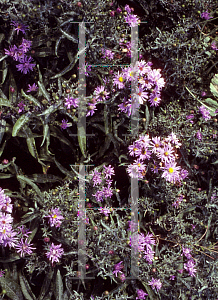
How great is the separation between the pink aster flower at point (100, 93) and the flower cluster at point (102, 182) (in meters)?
0.49

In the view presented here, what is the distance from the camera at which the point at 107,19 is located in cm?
185

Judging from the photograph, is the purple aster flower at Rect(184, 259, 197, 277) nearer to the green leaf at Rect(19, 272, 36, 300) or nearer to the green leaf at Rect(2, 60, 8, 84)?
the green leaf at Rect(19, 272, 36, 300)

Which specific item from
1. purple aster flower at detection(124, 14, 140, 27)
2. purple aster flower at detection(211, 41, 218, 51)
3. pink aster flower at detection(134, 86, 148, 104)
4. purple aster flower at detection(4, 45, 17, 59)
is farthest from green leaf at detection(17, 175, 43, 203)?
purple aster flower at detection(211, 41, 218, 51)

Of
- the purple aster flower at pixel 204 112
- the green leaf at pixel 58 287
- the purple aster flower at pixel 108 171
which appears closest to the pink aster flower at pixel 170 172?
the purple aster flower at pixel 108 171

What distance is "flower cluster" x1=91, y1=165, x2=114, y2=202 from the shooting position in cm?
190

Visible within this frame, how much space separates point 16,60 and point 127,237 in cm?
145

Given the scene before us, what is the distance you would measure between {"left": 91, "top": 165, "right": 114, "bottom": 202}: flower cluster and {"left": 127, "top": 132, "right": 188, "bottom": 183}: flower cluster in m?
0.16

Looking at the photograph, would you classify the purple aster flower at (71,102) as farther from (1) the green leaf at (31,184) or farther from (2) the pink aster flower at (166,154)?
(2) the pink aster flower at (166,154)

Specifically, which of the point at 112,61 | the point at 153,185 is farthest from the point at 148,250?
the point at 112,61

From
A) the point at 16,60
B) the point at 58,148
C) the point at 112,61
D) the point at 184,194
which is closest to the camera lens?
the point at 16,60

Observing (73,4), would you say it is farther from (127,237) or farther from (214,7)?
(127,237)

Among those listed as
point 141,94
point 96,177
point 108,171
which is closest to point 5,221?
point 96,177

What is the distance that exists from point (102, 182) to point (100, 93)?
637 millimetres
